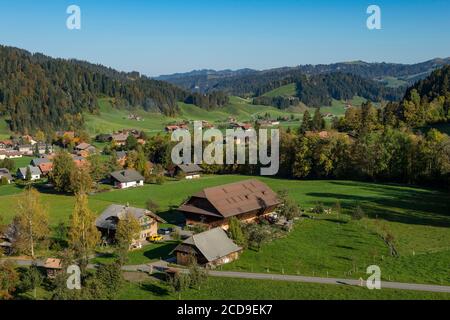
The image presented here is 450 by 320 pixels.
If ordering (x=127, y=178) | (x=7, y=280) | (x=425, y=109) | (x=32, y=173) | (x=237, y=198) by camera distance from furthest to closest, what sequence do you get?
(x=425, y=109) < (x=32, y=173) < (x=127, y=178) < (x=237, y=198) < (x=7, y=280)

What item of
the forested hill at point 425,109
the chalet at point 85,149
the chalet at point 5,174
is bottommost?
the chalet at point 5,174

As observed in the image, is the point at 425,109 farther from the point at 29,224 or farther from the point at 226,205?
the point at 29,224

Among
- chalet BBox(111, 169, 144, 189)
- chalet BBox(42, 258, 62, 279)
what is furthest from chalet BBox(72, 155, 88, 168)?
chalet BBox(42, 258, 62, 279)

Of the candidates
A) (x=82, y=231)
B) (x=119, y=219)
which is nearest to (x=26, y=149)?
(x=119, y=219)

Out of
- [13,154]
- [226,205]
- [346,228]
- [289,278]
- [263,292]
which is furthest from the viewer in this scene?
[13,154]

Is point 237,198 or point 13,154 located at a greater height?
point 237,198

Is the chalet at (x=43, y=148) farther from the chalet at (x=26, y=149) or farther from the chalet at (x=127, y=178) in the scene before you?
the chalet at (x=127, y=178)

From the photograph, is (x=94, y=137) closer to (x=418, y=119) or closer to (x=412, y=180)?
(x=418, y=119)

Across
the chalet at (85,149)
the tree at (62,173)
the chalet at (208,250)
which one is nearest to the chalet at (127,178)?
the tree at (62,173)

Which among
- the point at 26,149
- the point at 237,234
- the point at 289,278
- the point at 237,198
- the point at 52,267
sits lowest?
the point at 289,278
